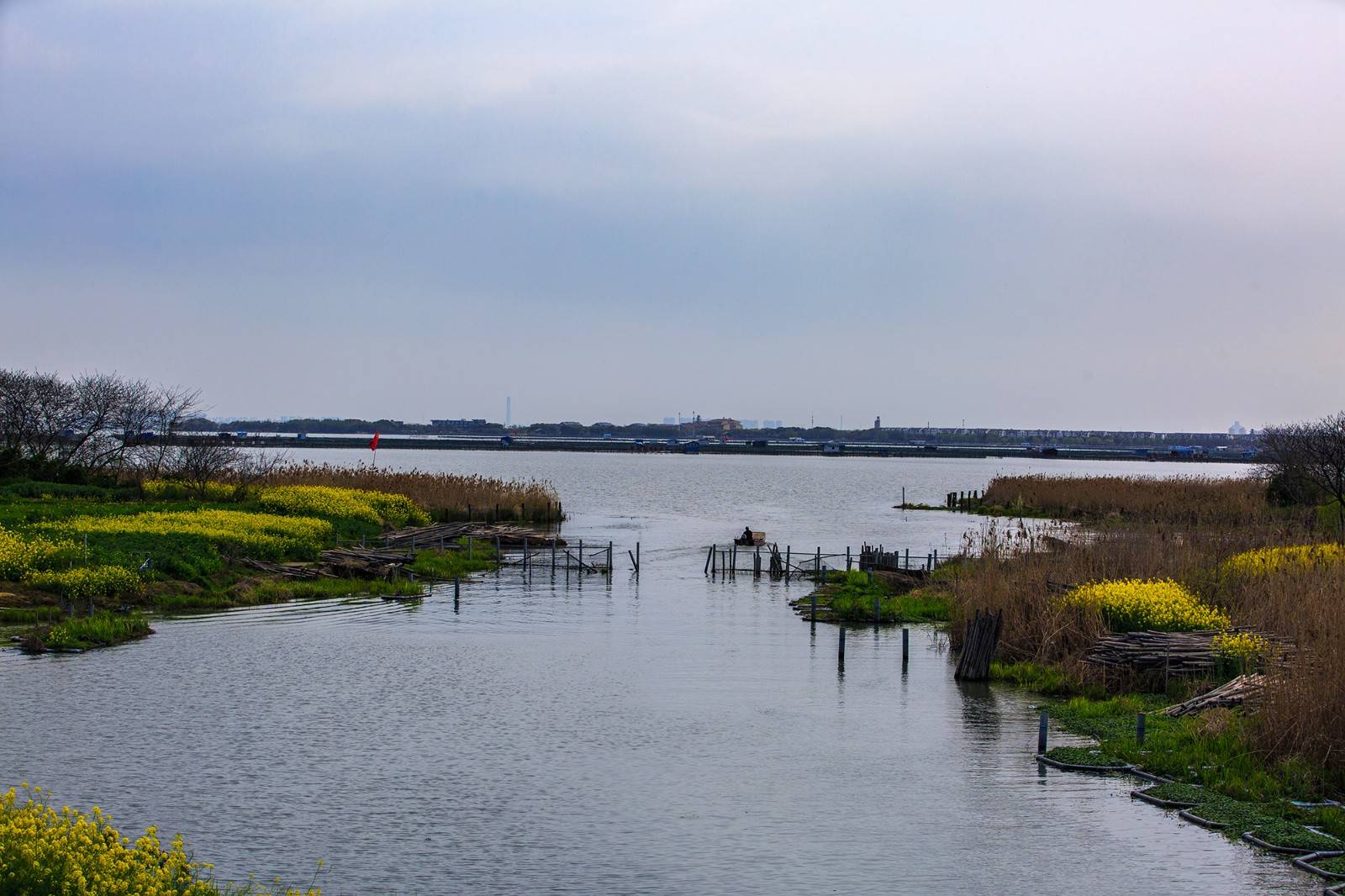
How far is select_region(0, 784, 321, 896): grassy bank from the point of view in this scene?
10039 millimetres

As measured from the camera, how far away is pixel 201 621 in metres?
34.1

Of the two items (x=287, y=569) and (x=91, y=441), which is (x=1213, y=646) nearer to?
(x=287, y=569)

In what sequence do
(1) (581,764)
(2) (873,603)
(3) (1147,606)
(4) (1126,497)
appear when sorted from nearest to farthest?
(1) (581,764) < (3) (1147,606) < (2) (873,603) < (4) (1126,497)

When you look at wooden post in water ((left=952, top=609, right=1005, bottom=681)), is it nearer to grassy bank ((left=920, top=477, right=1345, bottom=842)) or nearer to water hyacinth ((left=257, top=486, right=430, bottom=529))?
grassy bank ((left=920, top=477, right=1345, bottom=842))

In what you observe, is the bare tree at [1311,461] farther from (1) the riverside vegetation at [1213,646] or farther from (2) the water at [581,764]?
(2) the water at [581,764]

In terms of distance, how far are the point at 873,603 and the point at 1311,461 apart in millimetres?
35636

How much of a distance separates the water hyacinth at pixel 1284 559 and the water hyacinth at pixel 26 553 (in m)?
32.3

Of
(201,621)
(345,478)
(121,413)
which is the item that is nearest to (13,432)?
(121,413)

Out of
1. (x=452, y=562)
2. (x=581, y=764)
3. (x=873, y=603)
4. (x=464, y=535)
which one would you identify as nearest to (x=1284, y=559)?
(x=873, y=603)

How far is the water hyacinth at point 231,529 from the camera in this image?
137 ft

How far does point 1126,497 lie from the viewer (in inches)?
3265

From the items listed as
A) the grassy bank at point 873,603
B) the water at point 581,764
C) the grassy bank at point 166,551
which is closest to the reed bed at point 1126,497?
the grassy bank at point 873,603

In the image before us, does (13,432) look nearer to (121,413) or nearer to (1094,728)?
(121,413)

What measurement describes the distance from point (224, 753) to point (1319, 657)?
58.0ft
